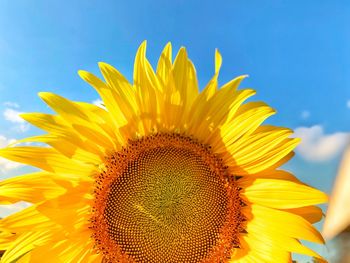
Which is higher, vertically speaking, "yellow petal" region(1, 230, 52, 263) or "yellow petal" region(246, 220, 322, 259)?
"yellow petal" region(246, 220, 322, 259)

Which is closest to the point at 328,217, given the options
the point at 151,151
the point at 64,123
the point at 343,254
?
the point at 343,254

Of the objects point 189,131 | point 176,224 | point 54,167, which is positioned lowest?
point 176,224

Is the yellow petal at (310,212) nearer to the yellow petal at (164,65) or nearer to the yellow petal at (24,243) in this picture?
the yellow petal at (164,65)

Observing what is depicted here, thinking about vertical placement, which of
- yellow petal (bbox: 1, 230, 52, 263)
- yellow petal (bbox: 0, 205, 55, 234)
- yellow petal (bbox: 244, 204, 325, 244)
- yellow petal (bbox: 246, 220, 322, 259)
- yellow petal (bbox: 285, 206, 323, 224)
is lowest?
yellow petal (bbox: 1, 230, 52, 263)

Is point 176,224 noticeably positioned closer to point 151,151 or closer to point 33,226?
point 151,151

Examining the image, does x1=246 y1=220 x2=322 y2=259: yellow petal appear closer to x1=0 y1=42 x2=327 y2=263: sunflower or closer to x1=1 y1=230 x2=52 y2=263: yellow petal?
x1=0 y1=42 x2=327 y2=263: sunflower

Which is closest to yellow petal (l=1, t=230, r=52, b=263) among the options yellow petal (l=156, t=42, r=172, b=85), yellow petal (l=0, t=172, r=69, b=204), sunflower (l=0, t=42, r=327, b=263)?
sunflower (l=0, t=42, r=327, b=263)

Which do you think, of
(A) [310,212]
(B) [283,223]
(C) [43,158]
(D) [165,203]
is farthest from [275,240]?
(C) [43,158]

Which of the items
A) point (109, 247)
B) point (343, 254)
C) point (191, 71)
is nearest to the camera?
point (343, 254)
